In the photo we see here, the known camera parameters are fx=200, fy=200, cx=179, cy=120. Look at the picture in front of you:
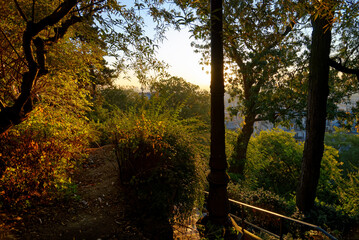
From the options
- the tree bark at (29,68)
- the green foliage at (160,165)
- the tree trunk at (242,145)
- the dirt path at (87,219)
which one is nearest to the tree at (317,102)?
the green foliage at (160,165)

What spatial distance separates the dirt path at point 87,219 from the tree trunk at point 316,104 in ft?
20.7

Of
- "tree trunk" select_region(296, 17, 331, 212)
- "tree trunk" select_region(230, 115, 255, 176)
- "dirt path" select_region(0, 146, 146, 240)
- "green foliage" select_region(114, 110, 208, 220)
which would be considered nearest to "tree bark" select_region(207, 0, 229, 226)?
"green foliage" select_region(114, 110, 208, 220)

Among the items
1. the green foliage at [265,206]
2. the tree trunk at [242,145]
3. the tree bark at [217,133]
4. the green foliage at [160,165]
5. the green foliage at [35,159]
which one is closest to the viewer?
the tree bark at [217,133]

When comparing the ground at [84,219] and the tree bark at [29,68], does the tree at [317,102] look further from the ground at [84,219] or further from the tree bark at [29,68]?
the tree bark at [29,68]

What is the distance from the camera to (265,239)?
6.19 meters

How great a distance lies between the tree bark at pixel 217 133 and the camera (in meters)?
3.26

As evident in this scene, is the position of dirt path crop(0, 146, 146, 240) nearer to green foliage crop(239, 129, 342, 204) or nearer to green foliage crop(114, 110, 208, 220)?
green foliage crop(114, 110, 208, 220)

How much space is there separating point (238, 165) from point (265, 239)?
9.02 meters

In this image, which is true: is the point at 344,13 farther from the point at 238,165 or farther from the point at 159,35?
the point at 238,165

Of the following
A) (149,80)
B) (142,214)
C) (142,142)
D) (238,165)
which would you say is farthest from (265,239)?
(238,165)

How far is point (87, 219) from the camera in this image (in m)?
4.08

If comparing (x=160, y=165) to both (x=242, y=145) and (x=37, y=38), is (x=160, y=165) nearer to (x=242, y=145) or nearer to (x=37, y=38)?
(x=37, y=38)

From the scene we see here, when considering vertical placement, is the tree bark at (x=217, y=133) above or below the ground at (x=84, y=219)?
above

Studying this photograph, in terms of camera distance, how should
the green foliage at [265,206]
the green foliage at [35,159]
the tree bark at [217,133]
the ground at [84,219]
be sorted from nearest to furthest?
the tree bark at [217,133] → the ground at [84,219] → the green foliage at [35,159] → the green foliage at [265,206]
